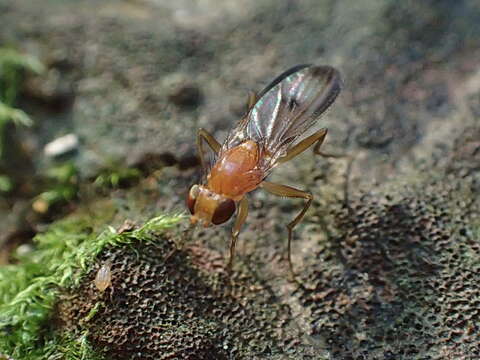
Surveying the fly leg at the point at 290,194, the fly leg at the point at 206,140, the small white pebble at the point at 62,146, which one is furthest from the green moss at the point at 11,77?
the fly leg at the point at 290,194

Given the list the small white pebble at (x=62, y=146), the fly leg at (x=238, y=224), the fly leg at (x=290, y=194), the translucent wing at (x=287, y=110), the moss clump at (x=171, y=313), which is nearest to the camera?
the moss clump at (x=171, y=313)

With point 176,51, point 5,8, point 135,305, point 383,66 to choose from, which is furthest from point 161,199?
point 5,8

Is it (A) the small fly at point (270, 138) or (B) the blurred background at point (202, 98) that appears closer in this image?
(A) the small fly at point (270, 138)

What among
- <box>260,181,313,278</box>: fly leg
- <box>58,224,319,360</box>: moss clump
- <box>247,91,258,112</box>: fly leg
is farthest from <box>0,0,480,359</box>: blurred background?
<box>58,224,319,360</box>: moss clump

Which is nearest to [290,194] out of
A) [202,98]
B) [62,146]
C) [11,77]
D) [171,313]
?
[171,313]

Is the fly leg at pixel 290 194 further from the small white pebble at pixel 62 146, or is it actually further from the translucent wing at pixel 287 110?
the small white pebble at pixel 62 146

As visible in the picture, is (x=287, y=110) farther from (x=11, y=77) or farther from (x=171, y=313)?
(x=11, y=77)
